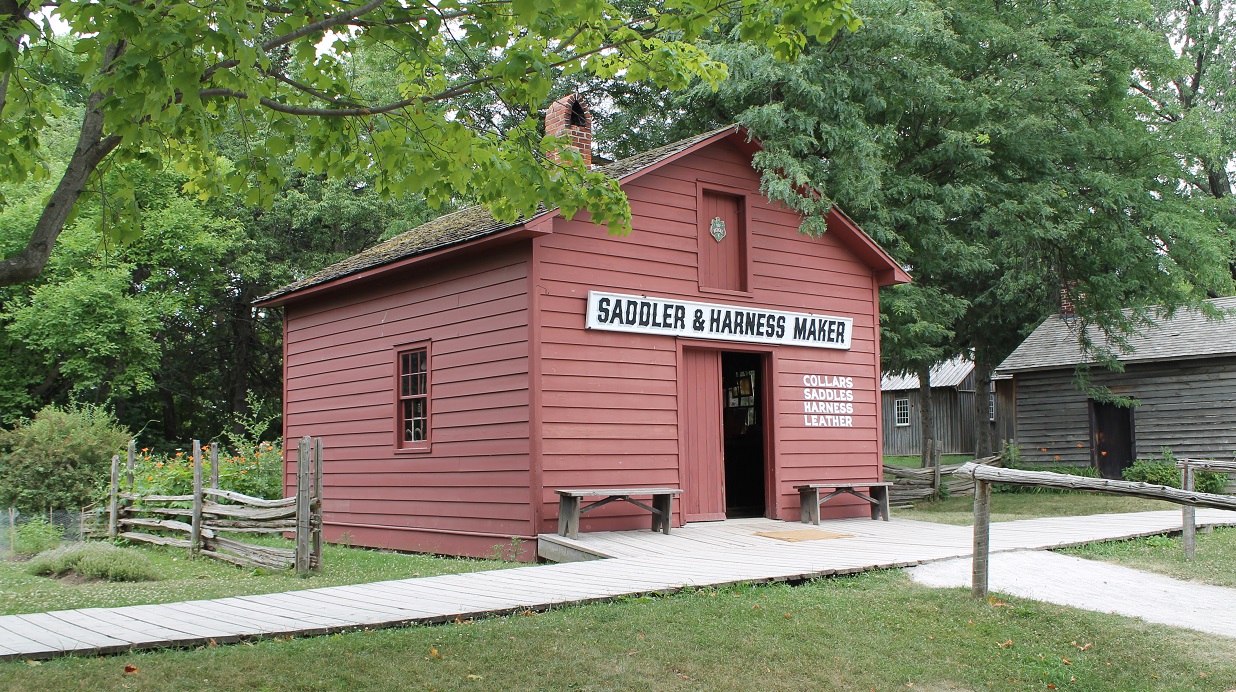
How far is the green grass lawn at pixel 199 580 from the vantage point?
927 centimetres

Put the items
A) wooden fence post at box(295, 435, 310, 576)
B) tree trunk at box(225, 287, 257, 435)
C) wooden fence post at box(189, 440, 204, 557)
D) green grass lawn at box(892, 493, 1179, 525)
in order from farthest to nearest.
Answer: tree trunk at box(225, 287, 257, 435) → green grass lawn at box(892, 493, 1179, 525) → wooden fence post at box(189, 440, 204, 557) → wooden fence post at box(295, 435, 310, 576)

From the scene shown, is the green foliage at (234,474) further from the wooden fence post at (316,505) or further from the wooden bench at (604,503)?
the wooden bench at (604,503)

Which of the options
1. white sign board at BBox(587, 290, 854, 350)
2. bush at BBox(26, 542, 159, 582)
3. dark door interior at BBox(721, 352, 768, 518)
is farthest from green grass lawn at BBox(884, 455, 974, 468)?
bush at BBox(26, 542, 159, 582)

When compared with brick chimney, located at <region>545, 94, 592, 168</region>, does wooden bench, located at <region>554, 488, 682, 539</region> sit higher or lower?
lower

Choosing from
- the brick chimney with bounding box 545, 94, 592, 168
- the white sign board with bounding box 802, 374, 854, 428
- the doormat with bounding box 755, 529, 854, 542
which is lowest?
the doormat with bounding box 755, 529, 854, 542

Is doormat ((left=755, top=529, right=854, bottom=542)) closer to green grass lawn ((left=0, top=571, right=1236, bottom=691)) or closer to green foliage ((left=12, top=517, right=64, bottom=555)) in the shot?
green grass lawn ((left=0, top=571, right=1236, bottom=691))

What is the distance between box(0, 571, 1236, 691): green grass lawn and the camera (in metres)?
5.93

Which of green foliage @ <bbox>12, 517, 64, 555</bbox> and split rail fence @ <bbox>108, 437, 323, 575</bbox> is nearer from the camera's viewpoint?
split rail fence @ <bbox>108, 437, 323, 575</bbox>

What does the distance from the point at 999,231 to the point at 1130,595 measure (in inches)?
560

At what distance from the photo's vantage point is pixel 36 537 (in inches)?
594

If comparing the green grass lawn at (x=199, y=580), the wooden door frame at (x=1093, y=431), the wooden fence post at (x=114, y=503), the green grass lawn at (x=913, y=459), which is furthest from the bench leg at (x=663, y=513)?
the green grass lawn at (x=913, y=459)

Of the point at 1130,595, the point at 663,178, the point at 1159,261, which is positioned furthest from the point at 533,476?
the point at 1159,261

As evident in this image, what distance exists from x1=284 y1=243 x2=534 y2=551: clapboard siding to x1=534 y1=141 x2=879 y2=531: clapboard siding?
45cm

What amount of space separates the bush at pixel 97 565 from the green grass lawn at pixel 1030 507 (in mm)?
10851
